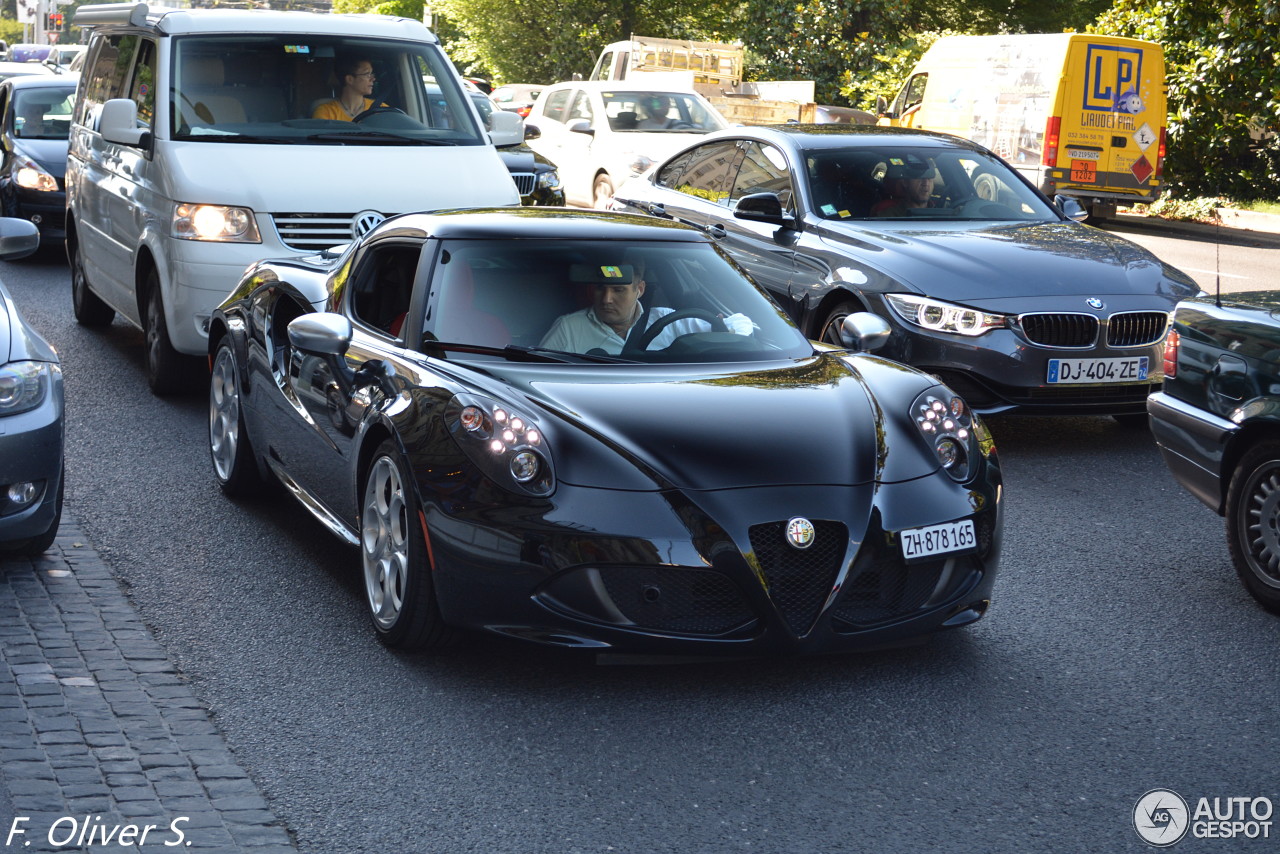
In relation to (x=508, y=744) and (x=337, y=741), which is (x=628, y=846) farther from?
(x=337, y=741)

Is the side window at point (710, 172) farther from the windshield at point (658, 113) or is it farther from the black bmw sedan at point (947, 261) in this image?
the windshield at point (658, 113)

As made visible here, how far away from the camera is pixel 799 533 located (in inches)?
173

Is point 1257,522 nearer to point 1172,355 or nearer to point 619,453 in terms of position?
point 1172,355

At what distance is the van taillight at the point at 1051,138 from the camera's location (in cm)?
2150

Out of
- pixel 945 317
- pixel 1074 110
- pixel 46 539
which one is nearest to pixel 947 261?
pixel 945 317

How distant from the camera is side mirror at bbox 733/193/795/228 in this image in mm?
9039

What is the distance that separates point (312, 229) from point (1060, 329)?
3922mm

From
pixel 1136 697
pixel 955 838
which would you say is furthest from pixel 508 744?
pixel 1136 697

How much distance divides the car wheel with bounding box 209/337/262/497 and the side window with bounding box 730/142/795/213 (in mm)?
3714

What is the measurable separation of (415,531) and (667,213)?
20.5 feet

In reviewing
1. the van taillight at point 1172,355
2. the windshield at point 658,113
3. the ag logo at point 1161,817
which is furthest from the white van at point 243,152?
the windshield at point 658,113

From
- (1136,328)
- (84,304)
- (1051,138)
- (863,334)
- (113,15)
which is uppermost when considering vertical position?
(113,15)

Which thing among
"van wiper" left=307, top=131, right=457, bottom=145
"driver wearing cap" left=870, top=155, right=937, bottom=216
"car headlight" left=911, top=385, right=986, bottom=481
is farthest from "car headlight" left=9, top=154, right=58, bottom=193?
"car headlight" left=911, top=385, right=986, bottom=481

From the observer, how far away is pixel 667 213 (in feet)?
34.7
